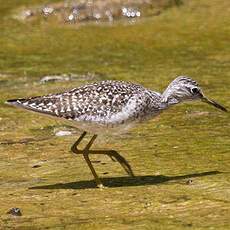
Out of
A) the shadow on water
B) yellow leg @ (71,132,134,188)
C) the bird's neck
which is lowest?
the shadow on water

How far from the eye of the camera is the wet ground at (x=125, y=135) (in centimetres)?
885

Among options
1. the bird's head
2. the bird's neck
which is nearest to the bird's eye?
the bird's head

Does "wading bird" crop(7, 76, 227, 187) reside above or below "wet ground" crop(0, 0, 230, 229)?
above

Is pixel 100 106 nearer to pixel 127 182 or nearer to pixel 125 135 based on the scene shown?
pixel 127 182

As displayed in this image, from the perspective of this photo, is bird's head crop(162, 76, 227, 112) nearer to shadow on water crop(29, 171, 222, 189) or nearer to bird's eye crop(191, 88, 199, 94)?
bird's eye crop(191, 88, 199, 94)

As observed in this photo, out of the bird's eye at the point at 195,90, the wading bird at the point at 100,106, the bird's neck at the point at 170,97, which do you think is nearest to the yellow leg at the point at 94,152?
the wading bird at the point at 100,106

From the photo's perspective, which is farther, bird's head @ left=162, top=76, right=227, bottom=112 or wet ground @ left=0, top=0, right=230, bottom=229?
bird's head @ left=162, top=76, right=227, bottom=112

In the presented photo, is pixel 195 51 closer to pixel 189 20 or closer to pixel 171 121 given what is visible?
pixel 189 20

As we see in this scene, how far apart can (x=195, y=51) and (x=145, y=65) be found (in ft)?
4.24

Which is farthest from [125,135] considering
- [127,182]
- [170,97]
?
[127,182]

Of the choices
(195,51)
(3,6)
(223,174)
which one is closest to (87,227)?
(223,174)

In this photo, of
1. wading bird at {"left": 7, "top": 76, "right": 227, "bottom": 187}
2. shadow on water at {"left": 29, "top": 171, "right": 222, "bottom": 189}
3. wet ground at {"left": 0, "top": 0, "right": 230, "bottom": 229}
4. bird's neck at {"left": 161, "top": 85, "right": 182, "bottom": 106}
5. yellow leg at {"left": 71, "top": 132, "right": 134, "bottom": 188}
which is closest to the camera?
wet ground at {"left": 0, "top": 0, "right": 230, "bottom": 229}

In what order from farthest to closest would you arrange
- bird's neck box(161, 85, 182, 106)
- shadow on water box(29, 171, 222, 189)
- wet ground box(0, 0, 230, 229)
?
1. bird's neck box(161, 85, 182, 106)
2. shadow on water box(29, 171, 222, 189)
3. wet ground box(0, 0, 230, 229)

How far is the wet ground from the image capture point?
885cm
